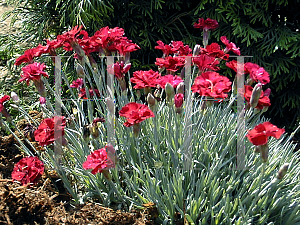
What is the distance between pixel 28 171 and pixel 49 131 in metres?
0.24

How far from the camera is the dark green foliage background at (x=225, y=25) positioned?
8.80 ft

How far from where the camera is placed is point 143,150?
183 cm

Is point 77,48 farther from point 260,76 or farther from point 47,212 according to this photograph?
point 260,76

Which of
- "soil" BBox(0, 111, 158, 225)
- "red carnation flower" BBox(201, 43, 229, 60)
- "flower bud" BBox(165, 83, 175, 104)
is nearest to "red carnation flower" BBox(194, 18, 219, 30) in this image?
"red carnation flower" BBox(201, 43, 229, 60)

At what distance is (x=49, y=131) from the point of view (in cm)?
150

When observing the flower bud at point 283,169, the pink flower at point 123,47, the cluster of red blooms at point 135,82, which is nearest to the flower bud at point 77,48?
the cluster of red blooms at point 135,82

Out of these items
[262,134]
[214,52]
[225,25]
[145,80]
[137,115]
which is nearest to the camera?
[262,134]

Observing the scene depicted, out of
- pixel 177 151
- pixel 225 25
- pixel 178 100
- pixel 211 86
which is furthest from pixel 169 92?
pixel 225 25

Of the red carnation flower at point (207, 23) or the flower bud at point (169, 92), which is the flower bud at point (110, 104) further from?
the red carnation flower at point (207, 23)

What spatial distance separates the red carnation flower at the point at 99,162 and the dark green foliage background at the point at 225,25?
1.46 m

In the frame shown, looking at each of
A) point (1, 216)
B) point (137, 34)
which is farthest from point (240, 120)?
point (137, 34)

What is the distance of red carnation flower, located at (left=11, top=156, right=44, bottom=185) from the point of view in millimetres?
1579

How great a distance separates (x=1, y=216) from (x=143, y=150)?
743 millimetres

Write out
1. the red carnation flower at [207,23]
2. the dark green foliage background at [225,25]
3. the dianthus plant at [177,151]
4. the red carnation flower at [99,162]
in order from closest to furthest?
the red carnation flower at [99,162] → the dianthus plant at [177,151] → the red carnation flower at [207,23] → the dark green foliage background at [225,25]
